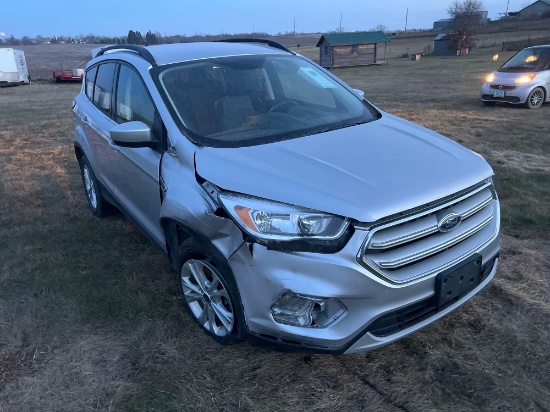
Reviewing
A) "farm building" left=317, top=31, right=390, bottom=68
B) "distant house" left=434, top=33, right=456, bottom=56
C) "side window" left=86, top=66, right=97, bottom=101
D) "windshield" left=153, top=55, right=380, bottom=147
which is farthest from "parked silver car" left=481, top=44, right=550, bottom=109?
"distant house" left=434, top=33, right=456, bottom=56

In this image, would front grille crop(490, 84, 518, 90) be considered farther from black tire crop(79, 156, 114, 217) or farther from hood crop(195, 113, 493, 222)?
black tire crop(79, 156, 114, 217)

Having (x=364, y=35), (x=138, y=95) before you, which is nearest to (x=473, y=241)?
(x=138, y=95)

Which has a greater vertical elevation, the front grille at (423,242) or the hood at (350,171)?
the hood at (350,171)

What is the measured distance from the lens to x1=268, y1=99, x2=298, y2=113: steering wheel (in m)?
3.58

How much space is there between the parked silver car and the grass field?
25.6 ft

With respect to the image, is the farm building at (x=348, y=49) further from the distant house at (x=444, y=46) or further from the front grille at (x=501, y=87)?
the front grille at (x=501, y=87)

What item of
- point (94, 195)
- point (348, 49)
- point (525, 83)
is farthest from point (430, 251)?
point (348, 49)

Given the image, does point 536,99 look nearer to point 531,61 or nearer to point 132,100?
point 531,61

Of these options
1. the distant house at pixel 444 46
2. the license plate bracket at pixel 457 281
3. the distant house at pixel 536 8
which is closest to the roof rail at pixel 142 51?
the license plate bracket at pixel 457 281

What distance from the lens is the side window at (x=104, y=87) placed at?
4.33m

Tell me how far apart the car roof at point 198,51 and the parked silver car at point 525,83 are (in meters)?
9.63

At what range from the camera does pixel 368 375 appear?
285cm

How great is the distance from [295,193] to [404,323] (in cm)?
91

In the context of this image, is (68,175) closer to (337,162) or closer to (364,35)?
(337,162)
